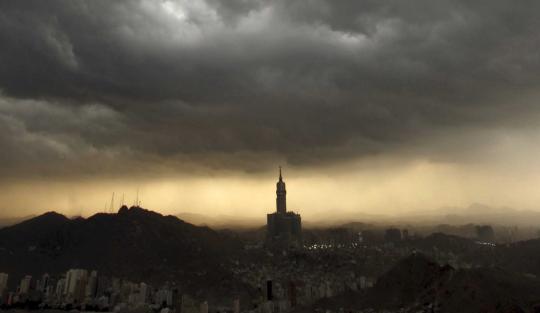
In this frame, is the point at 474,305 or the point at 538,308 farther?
the point at 474,305

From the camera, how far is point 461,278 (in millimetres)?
191125

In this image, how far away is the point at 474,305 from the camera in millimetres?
172500

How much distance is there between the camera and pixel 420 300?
198750 millimetres

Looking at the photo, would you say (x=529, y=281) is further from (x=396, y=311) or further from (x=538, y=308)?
(x=396, y=311)

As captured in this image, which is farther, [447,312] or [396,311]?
[396,311]

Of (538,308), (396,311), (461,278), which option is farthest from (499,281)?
(396,311)

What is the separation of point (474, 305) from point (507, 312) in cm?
1611

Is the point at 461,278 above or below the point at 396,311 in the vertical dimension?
above

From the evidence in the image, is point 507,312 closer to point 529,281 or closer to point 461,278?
point 461,278

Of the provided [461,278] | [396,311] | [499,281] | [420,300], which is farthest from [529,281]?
[396,311]

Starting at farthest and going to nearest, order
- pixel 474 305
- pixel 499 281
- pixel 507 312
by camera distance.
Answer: pixel 499 281, pixel 474 305, pixel 507 312

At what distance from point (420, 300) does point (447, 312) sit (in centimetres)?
2484

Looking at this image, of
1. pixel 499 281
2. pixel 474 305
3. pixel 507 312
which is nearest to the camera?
pixel 507 312

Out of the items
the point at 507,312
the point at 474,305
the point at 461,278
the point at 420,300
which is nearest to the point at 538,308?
the point at 507,312
